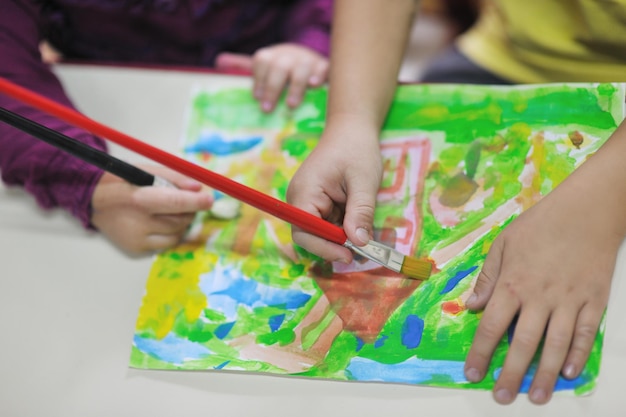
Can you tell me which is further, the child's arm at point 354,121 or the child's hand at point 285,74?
the child's hand at point 285,74

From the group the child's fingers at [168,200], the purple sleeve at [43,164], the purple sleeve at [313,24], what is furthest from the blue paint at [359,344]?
the purple sleeve at [313,24]

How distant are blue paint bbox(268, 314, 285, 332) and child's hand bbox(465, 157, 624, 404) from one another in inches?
6.2

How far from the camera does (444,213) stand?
54cm

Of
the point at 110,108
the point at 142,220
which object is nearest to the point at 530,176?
the point at 142,220

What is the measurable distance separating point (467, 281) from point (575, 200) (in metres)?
0.11

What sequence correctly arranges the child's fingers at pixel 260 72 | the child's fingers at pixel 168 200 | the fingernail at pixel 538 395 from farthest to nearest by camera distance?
the child's fingers at pixel 260 72 < the child's fingers at pixel 168 200 < the fingernail at pixel 538 395

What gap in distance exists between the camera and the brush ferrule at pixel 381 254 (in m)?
0.50

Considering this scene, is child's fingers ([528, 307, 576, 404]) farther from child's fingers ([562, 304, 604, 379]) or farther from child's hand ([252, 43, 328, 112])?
child's hand ([252, 43, 328, 112])

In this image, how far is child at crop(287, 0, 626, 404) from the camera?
0.45 metres

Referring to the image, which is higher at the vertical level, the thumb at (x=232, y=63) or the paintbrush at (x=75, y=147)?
the thumb at (x=232, y=63)

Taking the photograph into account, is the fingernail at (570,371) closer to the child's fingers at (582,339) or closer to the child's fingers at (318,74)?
the child's fingers at (582,339)

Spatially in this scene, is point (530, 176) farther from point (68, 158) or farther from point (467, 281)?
point (68, 158)

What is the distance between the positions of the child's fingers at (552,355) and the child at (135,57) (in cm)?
33

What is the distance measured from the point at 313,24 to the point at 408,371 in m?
0.50
